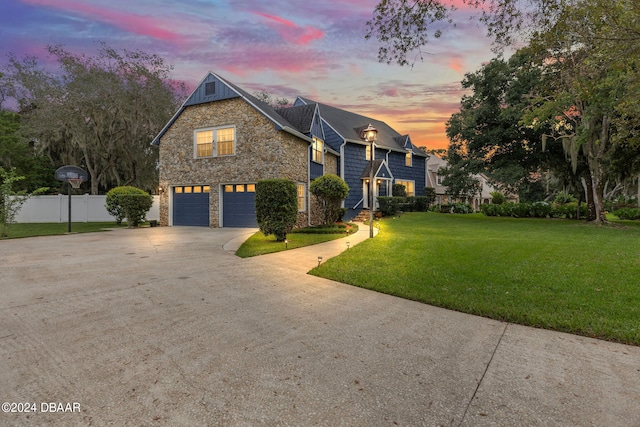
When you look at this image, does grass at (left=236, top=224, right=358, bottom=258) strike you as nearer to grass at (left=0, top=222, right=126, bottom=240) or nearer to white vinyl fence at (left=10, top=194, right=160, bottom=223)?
grass at (left=0, top=222, right=126, bottom=240)

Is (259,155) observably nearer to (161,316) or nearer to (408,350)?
(161,316)

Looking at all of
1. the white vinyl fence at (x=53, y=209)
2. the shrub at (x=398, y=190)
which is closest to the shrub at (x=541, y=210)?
the shrub at (x=398, y=190)

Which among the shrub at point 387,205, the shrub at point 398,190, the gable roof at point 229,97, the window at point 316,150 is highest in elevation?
the gable roof at point 229,97

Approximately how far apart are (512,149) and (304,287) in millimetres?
20121

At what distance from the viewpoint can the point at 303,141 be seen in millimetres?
16250

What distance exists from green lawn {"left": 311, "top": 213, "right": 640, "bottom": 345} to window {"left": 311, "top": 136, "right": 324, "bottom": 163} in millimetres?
8934

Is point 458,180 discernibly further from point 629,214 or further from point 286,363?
point 286,363

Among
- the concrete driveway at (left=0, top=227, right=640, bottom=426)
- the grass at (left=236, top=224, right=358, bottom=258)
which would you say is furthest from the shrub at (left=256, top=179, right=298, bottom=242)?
the concrete driveway at (left=0, top=227, right=640, bottom=426)

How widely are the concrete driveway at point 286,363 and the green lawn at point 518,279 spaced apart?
392 mm

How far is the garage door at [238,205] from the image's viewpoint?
15.4 metres

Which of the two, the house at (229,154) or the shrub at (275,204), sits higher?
the house at (229,154)

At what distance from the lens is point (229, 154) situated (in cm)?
1554

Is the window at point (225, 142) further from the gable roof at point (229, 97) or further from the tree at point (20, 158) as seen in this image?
the tree at point (20, 158)

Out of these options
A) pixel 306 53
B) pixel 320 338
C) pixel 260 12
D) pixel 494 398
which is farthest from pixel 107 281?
pixel 306 53
